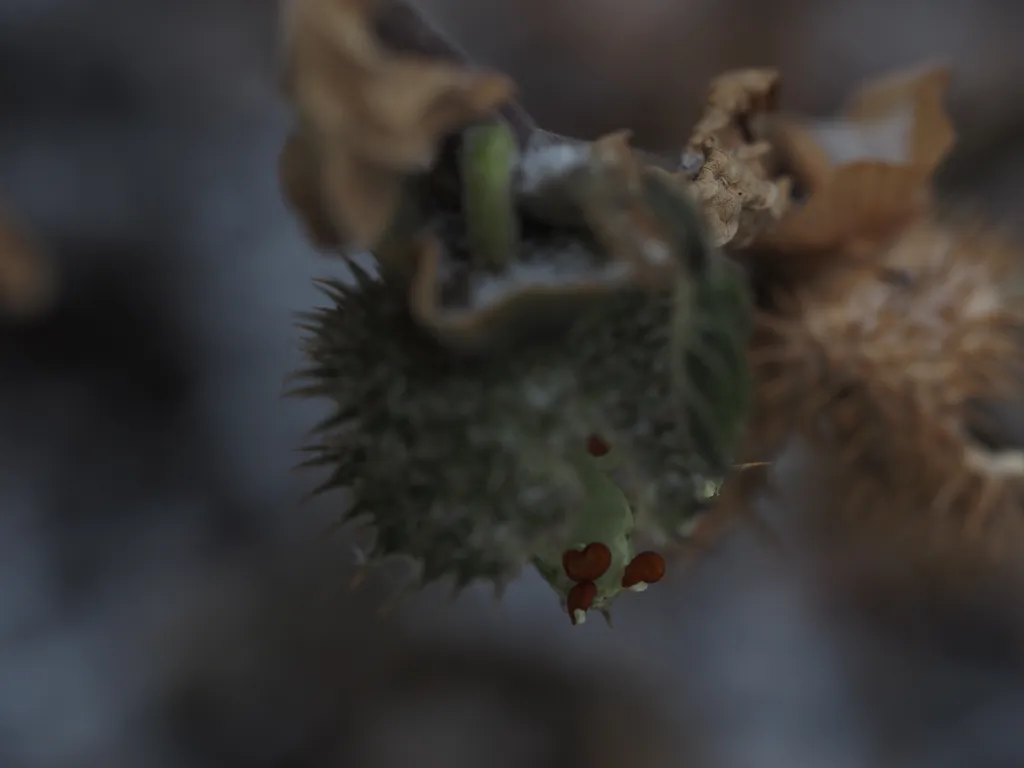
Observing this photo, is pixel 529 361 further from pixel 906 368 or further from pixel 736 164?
pixel 906 368

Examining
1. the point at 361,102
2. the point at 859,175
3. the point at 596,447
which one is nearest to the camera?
the point at 361,102

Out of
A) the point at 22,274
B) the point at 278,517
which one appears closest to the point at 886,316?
the point at 278,517

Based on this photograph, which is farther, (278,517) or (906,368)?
(278,517)

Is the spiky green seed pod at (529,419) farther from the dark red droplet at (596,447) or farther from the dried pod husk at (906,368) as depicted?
the dried pod husk at (906,368)

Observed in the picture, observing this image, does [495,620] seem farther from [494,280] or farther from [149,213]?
[494,280]

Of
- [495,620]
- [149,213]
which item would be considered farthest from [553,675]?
[149,213]

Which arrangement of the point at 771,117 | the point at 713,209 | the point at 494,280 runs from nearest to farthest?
the point at 494,280, the point at 713,209, the point at 771,117

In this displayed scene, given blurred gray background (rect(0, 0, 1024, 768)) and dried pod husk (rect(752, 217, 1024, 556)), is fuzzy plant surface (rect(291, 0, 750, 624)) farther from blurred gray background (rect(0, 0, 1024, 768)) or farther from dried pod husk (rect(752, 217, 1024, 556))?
blurred gray background (rect(0, 0, 1024, 768))

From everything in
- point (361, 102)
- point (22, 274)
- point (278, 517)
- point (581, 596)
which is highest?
point (22, 274)
